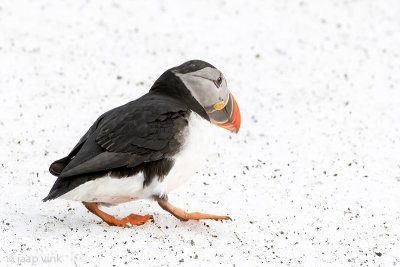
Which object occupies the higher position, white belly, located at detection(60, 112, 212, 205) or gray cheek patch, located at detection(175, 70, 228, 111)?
gray cheek patch, located at detection(175, 70, 228, 111)

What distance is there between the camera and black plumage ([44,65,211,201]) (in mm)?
6758

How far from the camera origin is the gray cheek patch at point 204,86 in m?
7.60

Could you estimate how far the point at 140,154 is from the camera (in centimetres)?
696

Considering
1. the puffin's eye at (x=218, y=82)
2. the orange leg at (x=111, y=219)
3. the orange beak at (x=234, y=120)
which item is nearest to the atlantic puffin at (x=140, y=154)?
the orange leg at (x=111, y=219)

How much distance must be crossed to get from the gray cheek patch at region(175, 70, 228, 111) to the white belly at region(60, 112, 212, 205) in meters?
0.41

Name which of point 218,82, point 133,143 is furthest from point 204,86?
point 133,143

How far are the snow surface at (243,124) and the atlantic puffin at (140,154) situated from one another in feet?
2.13

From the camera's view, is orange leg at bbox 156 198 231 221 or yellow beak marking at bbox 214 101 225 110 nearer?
orange leg at bbox 156 198 231 221

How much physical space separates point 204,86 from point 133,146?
1.36 m

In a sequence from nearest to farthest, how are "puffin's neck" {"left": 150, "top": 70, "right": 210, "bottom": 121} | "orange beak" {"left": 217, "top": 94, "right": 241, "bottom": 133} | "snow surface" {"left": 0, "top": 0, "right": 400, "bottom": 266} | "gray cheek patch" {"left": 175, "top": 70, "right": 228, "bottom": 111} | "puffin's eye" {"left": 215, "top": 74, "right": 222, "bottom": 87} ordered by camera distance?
1. "snow surface" {"left": 0, "top": 0, "right": 400, "bottom": 266}
2. "puffin's neck" {"left": 150, "top": 70, "right": 210, "bottom": 121}
3. "gray cheek patch" {"left": 175, "top": 70, "right": 228, "bottom": 111}
4. "puffin's eye" {"left": 215, "top": 74, "right": 222, "bottom": 87}
5. "orange beak" {"left": 217, "top": 94, "right": 241, "bottom": 133}

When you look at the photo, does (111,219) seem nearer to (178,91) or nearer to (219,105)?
(178,91)

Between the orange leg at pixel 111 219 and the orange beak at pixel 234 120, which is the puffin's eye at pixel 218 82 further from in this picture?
the orange leg at pixel 111 219

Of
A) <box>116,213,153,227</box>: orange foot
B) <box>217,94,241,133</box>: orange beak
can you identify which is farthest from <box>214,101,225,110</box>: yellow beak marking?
<box>116,213,153,227</box>: orange foot

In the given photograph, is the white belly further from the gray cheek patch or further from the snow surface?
the snow surface
